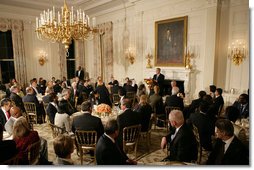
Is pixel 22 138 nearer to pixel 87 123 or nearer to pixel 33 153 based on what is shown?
pixel 33 153

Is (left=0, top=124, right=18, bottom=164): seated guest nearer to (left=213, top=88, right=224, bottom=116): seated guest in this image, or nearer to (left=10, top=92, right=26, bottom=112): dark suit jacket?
(left=10, top=92, right=26, bottom=112): dark suit jacket

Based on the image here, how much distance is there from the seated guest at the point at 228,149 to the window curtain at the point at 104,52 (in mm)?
9104

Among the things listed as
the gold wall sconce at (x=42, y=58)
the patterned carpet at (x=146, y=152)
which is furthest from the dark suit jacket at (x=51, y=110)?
the gold wall sconce at (x=42, y=58)

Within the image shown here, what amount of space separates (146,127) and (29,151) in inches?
103

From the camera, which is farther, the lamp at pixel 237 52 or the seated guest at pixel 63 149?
the lamp at pixel 237 52

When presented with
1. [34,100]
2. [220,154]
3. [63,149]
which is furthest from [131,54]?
[63,149]

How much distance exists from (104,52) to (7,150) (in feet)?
30.9

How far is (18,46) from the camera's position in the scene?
10.2 meters

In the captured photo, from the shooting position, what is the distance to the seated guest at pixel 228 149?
2.39 meters

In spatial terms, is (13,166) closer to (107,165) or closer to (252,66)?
(107,165)

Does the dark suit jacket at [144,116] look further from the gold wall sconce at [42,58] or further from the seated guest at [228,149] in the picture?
the gold wall sconce at [42,58]

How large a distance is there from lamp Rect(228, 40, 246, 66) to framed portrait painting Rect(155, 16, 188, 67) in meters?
1.72

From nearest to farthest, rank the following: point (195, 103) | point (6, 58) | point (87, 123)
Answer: point (87, 123)
point (195, 103)
point (6, 58)

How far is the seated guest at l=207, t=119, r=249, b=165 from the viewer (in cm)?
239
